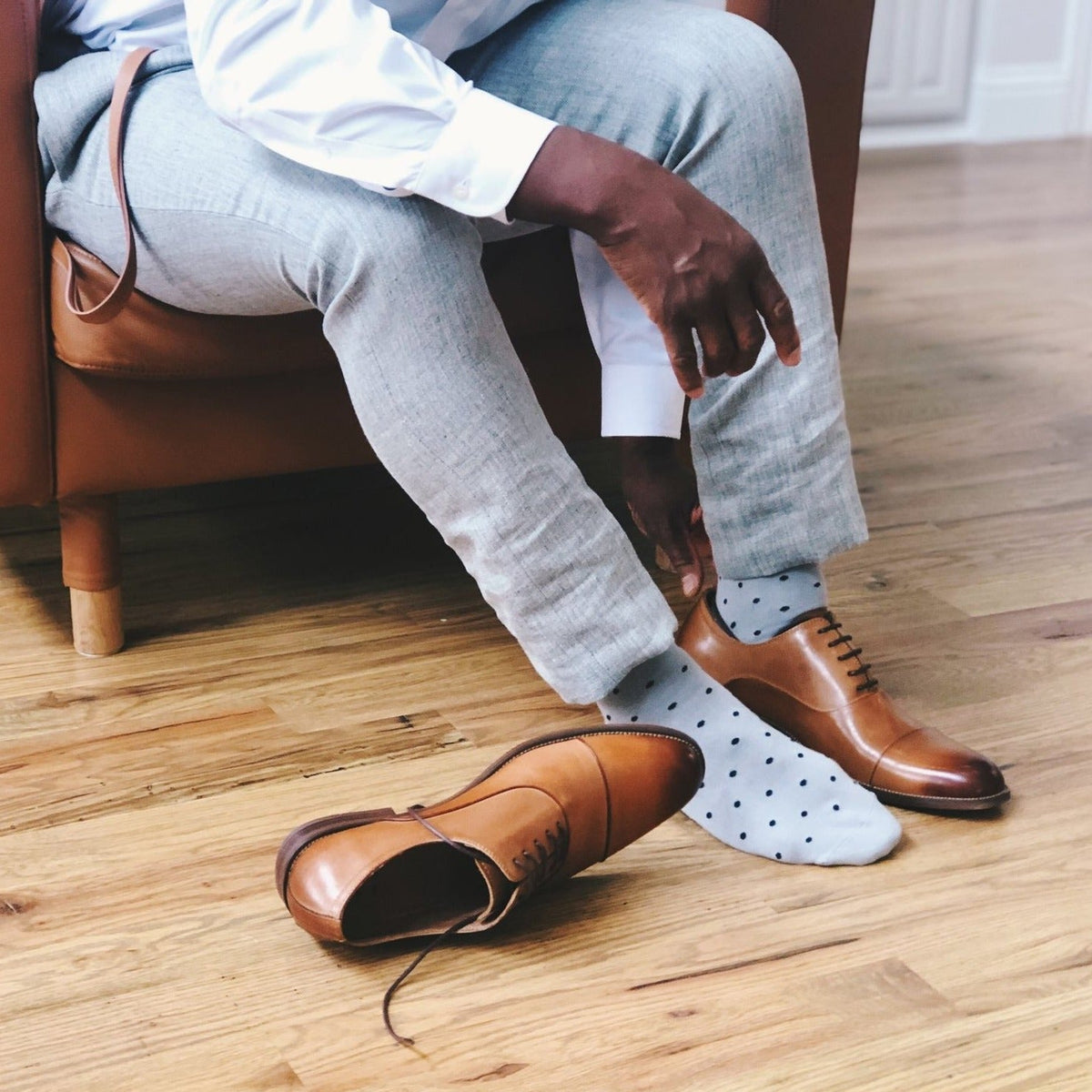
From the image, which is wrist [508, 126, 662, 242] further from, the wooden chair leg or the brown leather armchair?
the wooden chair leg

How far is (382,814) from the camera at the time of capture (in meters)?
0.87

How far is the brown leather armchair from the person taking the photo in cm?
108

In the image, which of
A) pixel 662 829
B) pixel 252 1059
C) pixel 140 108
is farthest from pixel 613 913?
pixel 140 108

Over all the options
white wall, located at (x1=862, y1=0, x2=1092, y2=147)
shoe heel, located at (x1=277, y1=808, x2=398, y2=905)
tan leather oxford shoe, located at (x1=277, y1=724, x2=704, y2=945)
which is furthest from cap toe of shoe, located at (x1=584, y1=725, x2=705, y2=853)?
white wall, located at (x1=862, y1=0, x2=1092, y2=147)

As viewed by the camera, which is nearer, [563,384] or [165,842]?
[165,842]

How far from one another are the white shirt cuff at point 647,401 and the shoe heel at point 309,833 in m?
0.37

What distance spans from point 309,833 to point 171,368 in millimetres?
422

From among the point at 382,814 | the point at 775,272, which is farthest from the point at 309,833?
the point at 775,272

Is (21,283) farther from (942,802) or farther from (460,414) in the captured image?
(942,802)

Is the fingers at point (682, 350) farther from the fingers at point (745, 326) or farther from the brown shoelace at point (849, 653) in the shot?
the brown shoelace at point (849, 653)

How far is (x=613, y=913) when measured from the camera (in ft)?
2.88

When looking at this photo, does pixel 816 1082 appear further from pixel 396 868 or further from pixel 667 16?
pixel 667 16

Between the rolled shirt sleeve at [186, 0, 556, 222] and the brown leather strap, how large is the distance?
0.42 ft

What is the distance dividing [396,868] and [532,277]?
1.73 ft
